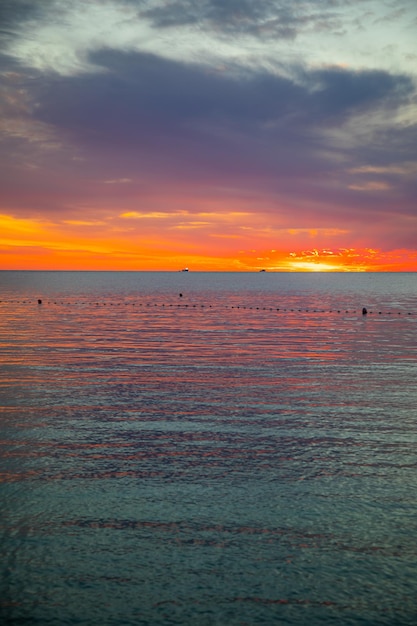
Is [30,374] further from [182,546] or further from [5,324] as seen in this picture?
[5,324]

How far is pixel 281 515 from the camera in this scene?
1390 centimetres

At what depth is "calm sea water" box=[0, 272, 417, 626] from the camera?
34.7 feet

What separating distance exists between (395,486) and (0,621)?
9913 millimetres

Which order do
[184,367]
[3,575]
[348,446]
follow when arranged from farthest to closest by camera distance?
[184,367] → [348,446] → [3,575]

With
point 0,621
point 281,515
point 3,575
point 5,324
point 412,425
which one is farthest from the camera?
point 5,324

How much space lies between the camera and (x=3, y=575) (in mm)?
11336

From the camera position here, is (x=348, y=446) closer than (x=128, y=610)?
No

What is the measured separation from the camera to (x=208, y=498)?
14.8 metres

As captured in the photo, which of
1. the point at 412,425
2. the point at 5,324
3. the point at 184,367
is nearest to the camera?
the point at 412,425

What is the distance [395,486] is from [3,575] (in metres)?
9.52

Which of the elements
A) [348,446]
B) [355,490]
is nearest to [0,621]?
[355,490]

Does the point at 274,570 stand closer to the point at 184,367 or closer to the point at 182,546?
the point at 182,546

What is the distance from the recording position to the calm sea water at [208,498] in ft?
34.7

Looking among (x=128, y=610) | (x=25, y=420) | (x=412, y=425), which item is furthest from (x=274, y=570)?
(x=25, y=420)
